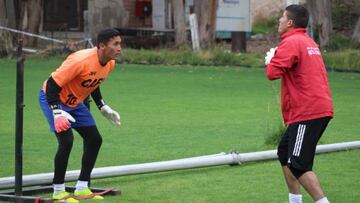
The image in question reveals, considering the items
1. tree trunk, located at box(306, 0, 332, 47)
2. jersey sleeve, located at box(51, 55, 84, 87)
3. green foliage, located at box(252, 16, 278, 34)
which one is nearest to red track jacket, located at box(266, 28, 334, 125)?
jersey sleeve, located at box(51, 55, 84, 87)

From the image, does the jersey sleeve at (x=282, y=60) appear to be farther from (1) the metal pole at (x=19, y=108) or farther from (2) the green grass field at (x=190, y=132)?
(1) the metal pole at (x=19, y=108)

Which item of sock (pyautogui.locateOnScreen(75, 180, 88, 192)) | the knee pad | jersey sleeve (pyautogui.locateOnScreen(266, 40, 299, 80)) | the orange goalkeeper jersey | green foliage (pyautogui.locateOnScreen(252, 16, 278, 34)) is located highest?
jersey sleeve (pyautogui.locateOnScreen(266, 40, 299, 80))

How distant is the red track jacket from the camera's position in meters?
7.69

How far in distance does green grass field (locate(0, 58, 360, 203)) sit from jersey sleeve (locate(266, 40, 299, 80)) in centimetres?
181

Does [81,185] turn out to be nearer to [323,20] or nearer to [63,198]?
[63,198]

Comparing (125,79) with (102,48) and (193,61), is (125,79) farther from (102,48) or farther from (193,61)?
(102,48)

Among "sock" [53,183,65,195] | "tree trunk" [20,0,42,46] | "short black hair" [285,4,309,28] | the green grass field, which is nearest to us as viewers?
"short black hair" [285,4,309,28]

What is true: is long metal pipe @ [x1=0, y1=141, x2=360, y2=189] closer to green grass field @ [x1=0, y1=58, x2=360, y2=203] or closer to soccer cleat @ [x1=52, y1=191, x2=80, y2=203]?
green grass field @ [x1=0, y1=58, x2=360, y2=203]

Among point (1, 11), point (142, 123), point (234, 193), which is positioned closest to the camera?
point (234, 193)

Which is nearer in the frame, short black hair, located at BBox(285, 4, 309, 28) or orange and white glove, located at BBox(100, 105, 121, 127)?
short black hair, located at BBox(285, 4, 309, 28)

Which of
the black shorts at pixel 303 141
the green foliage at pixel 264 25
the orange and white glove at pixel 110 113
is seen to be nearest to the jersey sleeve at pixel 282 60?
the black shorts at pixel 303 141

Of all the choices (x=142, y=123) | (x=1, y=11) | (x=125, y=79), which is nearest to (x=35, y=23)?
(x=1, y=11)

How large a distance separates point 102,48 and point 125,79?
46.8ft

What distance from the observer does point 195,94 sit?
19953 mm
